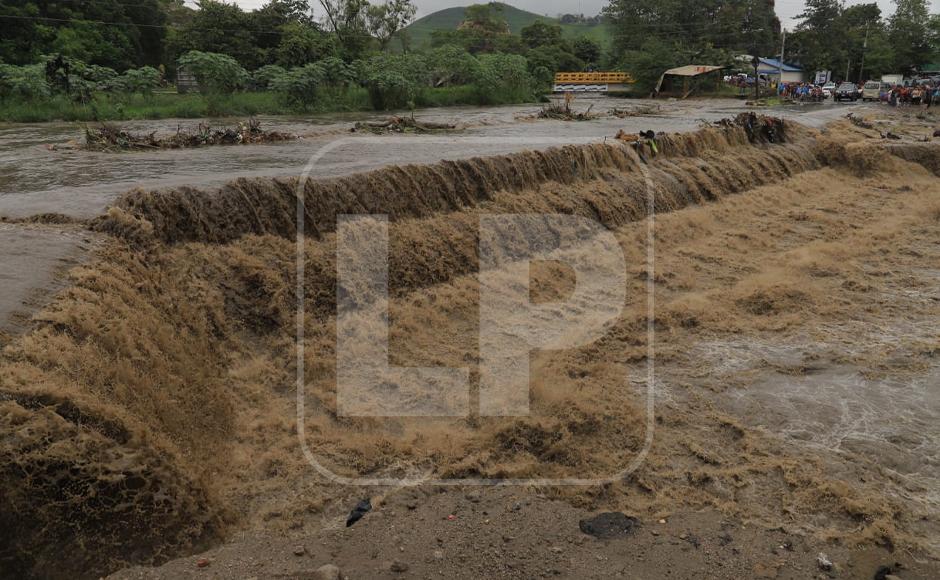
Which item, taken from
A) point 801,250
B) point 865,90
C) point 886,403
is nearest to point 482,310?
point 886,403

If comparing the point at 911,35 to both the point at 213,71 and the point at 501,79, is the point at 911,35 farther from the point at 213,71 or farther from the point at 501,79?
the point at 213,71

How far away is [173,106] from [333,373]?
763 inches

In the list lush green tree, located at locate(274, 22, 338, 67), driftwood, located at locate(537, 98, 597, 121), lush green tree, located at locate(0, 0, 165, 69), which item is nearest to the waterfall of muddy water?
driftwood, located at locate(537, 98, 597, 121)

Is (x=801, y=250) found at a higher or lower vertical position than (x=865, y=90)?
lower

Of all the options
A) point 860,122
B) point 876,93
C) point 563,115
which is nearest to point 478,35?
point 876,93

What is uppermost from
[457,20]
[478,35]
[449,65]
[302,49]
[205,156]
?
[457,20]

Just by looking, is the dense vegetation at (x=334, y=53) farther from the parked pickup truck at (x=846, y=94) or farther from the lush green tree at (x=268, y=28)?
the parked pickup truck at (x=846, y=94)

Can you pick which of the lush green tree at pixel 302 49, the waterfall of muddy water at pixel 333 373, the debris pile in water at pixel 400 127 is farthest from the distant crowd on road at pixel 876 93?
the waterfall of muddy water at pixel 333 373

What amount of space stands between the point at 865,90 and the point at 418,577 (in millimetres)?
40240

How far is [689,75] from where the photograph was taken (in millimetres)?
37781

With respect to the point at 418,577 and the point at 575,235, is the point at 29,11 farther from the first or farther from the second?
the point at 418,577

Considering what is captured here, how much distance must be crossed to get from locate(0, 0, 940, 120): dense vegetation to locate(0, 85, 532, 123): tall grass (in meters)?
0.05

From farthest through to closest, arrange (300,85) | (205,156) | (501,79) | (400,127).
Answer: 1. (501,79)
2. (300,85)
3. (400,127)
4. (205,156)

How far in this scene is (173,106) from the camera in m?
22.7
